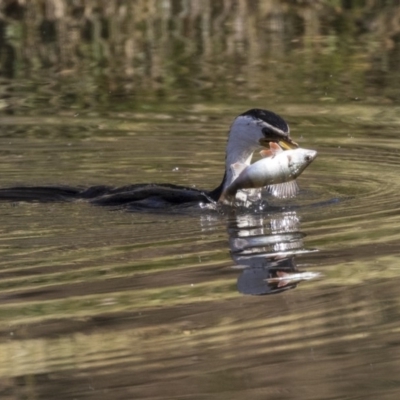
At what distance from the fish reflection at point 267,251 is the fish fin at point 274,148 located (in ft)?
1.25

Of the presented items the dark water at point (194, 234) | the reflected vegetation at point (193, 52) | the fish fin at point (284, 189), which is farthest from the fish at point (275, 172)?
the reflected vegetation at point (193, 52)

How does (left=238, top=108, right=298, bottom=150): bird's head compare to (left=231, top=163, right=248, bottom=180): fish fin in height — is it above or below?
above

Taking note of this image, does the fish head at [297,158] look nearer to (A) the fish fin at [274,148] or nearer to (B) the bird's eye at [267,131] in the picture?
(A) the fish fin at [274,148]

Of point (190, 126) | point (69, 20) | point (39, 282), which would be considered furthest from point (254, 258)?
point (69, 20)

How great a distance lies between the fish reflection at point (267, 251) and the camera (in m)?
6.32

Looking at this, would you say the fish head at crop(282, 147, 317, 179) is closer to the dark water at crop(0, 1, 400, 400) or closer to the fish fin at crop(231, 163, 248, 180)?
the dark water at crop(0, 1, 400, 400)

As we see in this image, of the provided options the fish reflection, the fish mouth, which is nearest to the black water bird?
the fish mouth

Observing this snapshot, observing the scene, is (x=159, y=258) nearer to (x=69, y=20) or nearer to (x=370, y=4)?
(x=69, y=20)

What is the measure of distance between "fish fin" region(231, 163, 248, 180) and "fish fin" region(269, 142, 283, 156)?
0.30m

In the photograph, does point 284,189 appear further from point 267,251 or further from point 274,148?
point 267,251

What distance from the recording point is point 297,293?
20.1 feet

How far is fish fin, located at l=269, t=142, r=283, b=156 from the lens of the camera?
801 centimetres

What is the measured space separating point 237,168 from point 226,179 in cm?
10

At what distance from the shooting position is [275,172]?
26.2 feet
